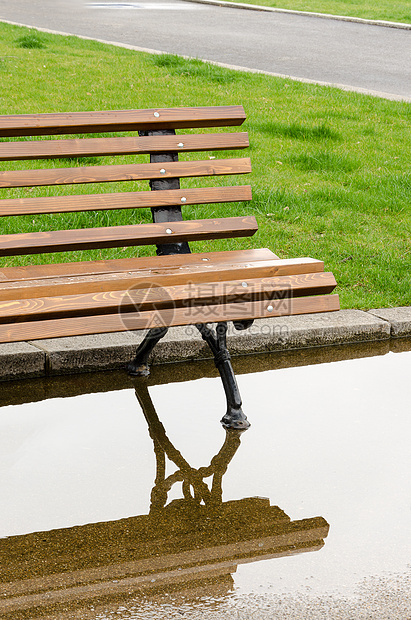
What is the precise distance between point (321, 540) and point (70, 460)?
0.95 m

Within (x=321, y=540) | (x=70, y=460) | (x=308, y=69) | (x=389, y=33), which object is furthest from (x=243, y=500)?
(x=389, y=33)

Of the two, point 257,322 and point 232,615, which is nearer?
point 232,615

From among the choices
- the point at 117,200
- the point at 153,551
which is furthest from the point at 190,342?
the point at 153,551

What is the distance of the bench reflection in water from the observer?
214cm

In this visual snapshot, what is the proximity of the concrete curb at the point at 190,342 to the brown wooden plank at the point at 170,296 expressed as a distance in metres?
0.93

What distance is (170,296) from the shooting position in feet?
8.68

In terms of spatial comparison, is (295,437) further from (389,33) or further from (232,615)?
(389,33)

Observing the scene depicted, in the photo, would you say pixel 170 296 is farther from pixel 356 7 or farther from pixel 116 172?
pixel 356 7

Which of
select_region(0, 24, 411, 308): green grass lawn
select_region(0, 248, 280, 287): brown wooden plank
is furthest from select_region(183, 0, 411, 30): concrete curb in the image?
select_region(0, 248, 280, 287): brown wooden plank

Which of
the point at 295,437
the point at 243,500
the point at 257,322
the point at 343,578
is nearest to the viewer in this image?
the point at 343,578

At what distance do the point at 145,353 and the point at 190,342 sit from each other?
291 mm

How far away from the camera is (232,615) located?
2.07 m

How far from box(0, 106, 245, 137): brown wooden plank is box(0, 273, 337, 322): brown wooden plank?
1.05 meters

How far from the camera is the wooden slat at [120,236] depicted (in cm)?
328
